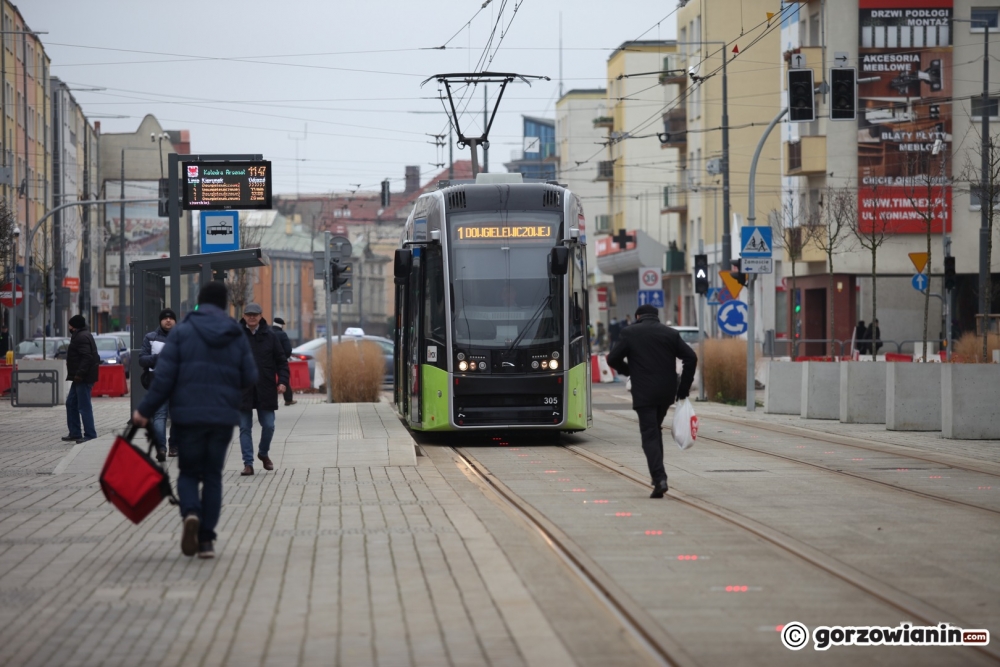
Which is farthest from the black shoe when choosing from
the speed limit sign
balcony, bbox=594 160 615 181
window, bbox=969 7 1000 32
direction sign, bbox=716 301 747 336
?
balcony, bbox=594 160 615 181

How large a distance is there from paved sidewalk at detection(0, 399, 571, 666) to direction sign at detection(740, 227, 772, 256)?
1473cm

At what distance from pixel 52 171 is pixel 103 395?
4153cm

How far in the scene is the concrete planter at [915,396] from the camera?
22.7 m

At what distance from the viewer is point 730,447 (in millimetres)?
20047

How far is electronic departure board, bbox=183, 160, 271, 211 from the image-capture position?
22016 millimetres

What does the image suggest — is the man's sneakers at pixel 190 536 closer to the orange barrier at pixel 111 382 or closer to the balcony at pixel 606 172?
the orange barrier at pixel 111 382

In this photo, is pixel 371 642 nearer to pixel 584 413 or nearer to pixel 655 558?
pixel 655 558

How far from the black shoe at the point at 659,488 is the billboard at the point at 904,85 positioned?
43.0 metres

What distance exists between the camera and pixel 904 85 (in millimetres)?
55125

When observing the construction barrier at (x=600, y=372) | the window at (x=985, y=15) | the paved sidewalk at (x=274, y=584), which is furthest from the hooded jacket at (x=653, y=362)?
the window at (x=985, y=15)

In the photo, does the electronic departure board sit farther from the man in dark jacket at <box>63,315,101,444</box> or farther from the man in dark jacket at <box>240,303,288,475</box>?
the man in dark jacket at <box>240,303,288,475</box>

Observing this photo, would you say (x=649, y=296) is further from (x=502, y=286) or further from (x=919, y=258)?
(x=502, y=286)

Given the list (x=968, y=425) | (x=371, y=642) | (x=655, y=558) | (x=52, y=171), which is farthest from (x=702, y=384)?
(x=52, y=171)

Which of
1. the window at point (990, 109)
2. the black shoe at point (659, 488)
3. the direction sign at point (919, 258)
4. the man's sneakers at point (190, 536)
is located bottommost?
→ the black shoe at point (659, 488)
